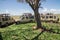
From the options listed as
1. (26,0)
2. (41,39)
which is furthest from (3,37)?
(26,0)

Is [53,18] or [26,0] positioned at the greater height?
[26,0]

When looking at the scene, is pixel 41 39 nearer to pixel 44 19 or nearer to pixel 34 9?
pixel 34 9

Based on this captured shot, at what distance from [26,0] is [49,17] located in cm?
1300

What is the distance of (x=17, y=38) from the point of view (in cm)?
1443

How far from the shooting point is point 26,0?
19.0 meters

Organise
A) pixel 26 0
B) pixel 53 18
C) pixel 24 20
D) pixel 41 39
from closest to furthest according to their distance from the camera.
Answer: pixel 41 39 < pixel 26 0 < pixel 24 20 < pixel 53 18

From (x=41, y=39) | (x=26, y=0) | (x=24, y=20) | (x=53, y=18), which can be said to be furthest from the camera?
(x=53, y=18)

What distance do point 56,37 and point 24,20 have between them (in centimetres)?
1352

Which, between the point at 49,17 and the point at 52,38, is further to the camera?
the point at 49,17

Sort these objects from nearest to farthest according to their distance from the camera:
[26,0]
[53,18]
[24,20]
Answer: [26,0], [24,20], [53,18]

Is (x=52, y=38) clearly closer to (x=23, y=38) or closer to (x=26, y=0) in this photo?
(x=23, y=38)

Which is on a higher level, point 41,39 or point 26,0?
point 26,0

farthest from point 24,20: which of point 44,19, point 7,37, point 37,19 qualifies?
point 7,37

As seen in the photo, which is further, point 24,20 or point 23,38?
point 24,20
